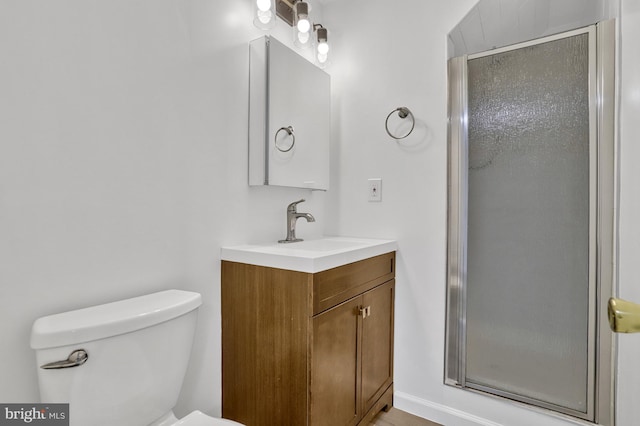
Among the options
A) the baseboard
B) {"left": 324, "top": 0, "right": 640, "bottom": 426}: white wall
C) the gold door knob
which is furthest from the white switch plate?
the gold door knob

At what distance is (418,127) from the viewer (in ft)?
5.87

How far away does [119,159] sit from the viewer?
3.73 feet

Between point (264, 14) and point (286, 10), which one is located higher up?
point (286, 10)

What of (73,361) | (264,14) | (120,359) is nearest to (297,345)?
(120,359)

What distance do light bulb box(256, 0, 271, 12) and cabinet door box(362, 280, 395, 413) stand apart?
142 cm

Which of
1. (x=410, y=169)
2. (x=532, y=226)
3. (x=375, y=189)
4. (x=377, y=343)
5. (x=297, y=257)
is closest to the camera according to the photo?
(x=297, y=257)

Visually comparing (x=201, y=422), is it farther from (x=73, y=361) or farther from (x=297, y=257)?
(x=297, y=257)

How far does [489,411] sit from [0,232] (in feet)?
6.50

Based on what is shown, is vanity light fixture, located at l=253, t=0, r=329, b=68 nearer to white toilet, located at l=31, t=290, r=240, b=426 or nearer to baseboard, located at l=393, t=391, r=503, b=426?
white toilet, located at l=31, t=290, r=240, b=426

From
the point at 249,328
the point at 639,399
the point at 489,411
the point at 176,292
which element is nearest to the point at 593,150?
the point at 639,399

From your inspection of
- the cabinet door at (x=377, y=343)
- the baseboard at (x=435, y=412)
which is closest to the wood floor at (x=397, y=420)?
the baseboard at (x=435, y=412)

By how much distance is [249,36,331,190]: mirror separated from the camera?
5.29ft

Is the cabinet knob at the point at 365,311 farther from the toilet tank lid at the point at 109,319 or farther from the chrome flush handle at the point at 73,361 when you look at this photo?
the chrome flush handle at the point at 73,361

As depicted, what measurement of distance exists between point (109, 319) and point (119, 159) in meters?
0.52
